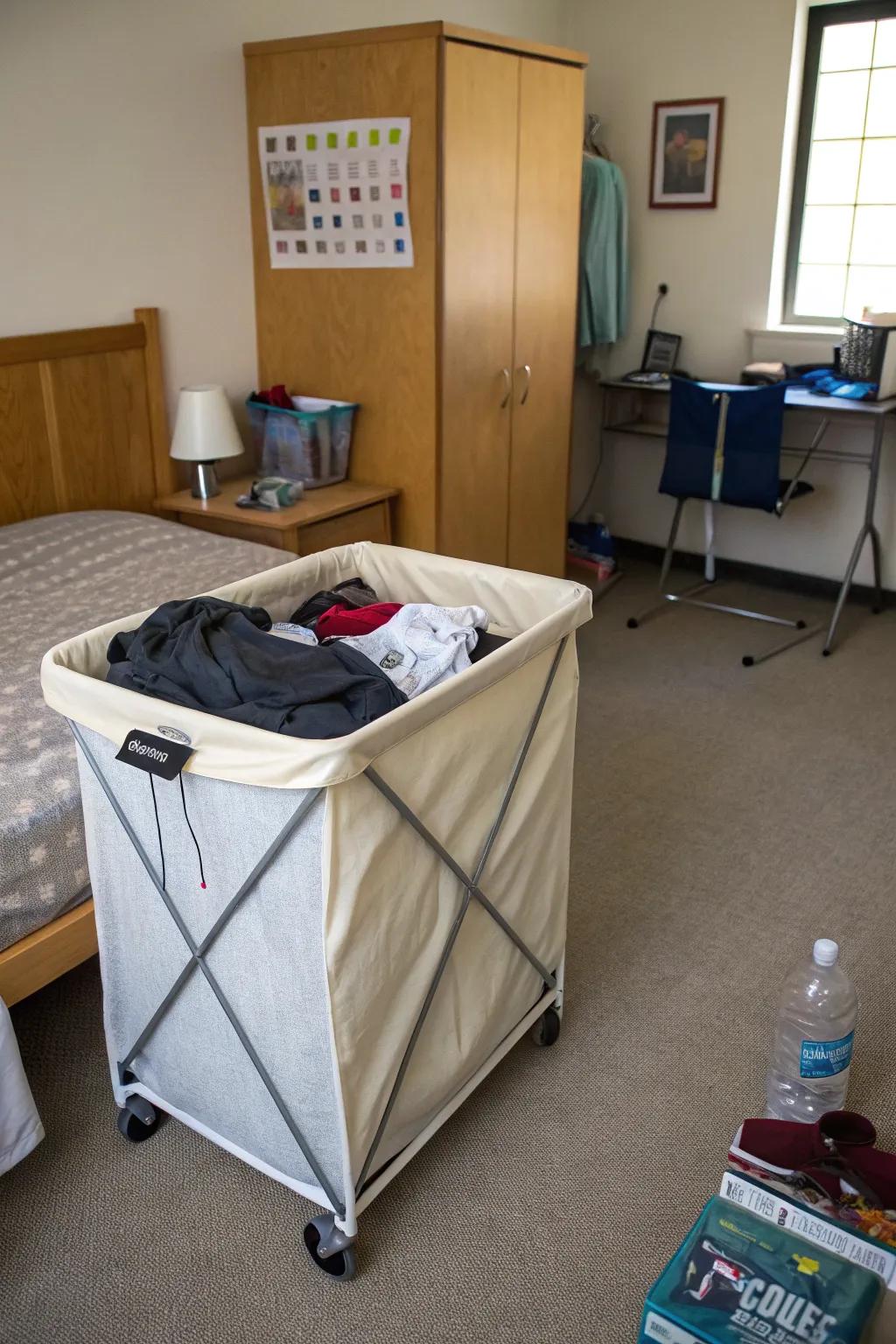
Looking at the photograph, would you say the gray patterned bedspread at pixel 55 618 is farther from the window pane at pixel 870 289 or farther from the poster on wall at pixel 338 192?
the window pane at pixel 870 289

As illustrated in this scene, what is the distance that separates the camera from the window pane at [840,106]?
158 inches

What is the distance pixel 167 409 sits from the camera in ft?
11.1

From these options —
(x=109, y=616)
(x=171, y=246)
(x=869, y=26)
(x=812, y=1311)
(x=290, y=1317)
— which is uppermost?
(x=869, y=26)

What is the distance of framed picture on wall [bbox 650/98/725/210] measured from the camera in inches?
166

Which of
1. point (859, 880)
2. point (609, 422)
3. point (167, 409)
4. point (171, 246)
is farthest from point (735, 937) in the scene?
point (609, 422)

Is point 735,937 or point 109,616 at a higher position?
point 109,616

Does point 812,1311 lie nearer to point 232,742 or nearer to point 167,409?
point 232,742

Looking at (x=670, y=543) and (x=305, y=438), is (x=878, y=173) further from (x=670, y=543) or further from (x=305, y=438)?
(x=305, y=438)

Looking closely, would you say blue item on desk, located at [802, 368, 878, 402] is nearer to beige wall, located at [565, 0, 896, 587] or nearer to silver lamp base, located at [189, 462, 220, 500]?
beige wall, located at [565, 0, 896, 587]

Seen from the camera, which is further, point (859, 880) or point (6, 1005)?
point (859, 880)

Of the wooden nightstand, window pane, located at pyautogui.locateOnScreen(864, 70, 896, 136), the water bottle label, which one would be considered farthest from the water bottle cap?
window pane, located at pyautogui.locateOnScreen(864, 70, 896, 136)

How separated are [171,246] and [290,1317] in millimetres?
2869

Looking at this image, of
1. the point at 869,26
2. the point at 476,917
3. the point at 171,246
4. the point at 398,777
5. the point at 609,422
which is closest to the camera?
the point at 398,777

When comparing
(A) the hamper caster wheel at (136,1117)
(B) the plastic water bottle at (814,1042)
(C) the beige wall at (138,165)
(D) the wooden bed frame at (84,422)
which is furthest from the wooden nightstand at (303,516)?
(B) the plastic water bottle at (814,1042)
